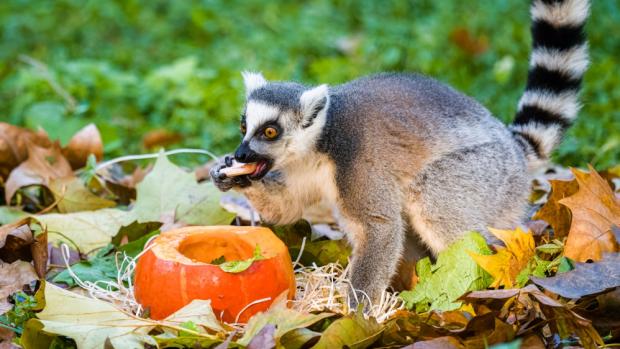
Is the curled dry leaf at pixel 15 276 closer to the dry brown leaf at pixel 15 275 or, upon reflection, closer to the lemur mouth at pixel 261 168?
the dry brown leaf at pixel 15 275

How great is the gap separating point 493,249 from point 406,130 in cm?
77

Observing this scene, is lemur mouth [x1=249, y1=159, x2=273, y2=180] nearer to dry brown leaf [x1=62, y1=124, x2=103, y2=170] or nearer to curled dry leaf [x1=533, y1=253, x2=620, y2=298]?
curled dry leaf [x1=533, y1=253, x2=620, y2=298]

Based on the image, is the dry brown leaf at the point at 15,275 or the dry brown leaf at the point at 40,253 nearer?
the dry brown leaf at the point at 15,275

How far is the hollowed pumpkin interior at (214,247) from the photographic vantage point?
3.87m

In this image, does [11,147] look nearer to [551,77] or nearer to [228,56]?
[551,77]

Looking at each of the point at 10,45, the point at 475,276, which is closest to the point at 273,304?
the point at 475,276

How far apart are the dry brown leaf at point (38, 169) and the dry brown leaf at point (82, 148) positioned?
22 centimetres

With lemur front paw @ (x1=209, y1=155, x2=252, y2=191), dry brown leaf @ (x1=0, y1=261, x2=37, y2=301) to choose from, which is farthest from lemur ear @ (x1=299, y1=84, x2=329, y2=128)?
dry brown leaf @ (x1=0, y1=261, x2=37, y2=301)

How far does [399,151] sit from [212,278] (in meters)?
1.36

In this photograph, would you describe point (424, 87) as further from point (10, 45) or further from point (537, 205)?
point (10, 45)

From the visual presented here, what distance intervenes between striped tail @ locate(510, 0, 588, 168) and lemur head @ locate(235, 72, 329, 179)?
130 centimetres

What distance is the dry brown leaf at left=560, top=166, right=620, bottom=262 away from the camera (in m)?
3.82

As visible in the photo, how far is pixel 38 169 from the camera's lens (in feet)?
17.0

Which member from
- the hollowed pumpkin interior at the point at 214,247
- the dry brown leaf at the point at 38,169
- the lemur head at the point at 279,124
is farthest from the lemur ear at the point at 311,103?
the dry brown leaf at the point at 38,169
